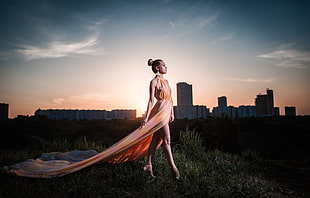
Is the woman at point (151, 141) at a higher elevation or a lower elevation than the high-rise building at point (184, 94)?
lower

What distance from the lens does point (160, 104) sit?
419cm

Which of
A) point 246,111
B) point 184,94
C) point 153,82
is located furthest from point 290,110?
point 153,82

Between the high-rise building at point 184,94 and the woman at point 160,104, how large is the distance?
58.3 ft

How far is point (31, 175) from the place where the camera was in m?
4.05

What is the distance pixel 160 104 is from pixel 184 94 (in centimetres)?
1877

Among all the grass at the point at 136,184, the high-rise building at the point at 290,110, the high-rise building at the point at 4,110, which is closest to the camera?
the grass at the point at 136,184

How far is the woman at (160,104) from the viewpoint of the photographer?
4.09 metres

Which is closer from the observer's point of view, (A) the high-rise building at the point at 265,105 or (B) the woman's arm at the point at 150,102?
(B) the woman's arm at the point at 150,102

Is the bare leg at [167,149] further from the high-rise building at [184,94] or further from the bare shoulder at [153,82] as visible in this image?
the high-rise building at [184,94]

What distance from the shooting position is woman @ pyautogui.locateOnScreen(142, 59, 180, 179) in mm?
4086

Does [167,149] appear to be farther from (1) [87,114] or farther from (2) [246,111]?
(1) [87,114]

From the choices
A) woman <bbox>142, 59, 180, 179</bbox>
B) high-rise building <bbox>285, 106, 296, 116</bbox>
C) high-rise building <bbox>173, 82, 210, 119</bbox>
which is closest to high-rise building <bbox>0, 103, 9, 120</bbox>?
high-rise building <bbox>173, 82, 210, 119</bbox>

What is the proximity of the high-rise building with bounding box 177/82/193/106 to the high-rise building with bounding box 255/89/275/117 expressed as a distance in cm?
1264

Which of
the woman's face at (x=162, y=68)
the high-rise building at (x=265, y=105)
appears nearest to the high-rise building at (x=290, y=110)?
the high-rise building at (x=265, y=105)
